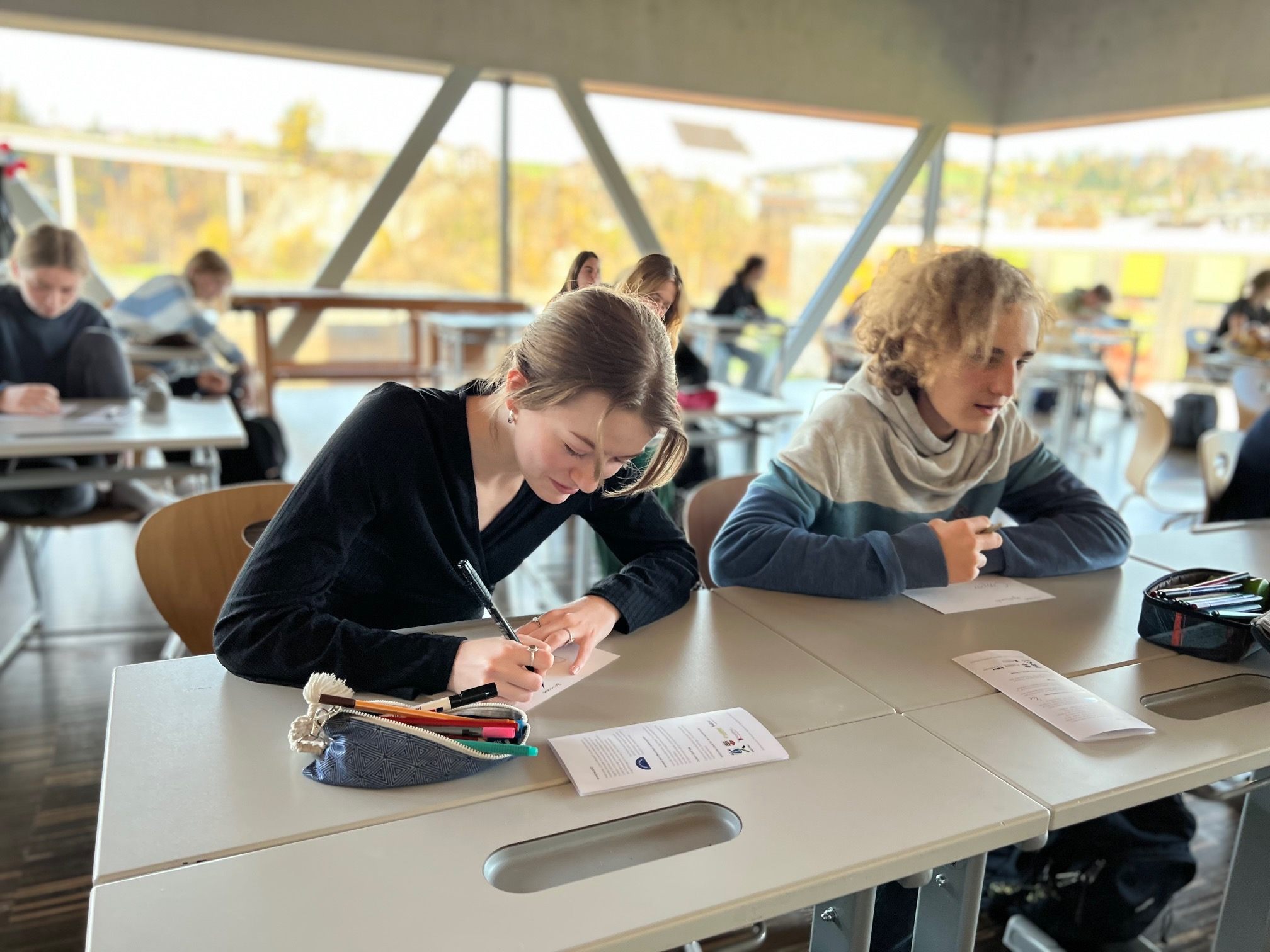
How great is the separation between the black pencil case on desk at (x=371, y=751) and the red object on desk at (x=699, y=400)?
2.58 m

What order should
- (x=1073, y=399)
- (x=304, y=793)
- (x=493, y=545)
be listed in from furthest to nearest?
(x=1073, y=399)
(x=493, y=545)
(x=304, y=793)

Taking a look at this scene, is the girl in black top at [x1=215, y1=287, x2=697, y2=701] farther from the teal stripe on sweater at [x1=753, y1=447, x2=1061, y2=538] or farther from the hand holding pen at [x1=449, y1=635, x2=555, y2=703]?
the teal stripe on sweater at [x1=753, y1=447, x2=1061, y2=538]

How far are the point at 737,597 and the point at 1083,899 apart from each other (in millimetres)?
818

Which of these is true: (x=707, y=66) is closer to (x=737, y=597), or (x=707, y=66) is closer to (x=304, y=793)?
(x=737, y=597)

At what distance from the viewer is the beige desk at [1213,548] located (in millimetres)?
1718

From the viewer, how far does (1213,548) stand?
1839 mm

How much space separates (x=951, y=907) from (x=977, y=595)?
1.99ft

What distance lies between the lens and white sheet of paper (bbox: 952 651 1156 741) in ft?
3.37

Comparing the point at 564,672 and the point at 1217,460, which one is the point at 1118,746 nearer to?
the point at 564,672

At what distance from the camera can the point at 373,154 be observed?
6.74 m

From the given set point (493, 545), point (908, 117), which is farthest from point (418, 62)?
point (493, 545)

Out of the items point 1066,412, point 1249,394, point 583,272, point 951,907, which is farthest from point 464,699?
point 1066,412

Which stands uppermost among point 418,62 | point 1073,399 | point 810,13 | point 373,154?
point 810,13

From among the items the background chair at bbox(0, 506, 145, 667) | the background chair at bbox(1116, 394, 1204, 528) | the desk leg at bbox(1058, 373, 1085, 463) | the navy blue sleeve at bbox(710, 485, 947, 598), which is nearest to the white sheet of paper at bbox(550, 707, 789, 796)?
the navy blue sleeve at bbox(710, 485, 947, 598)
